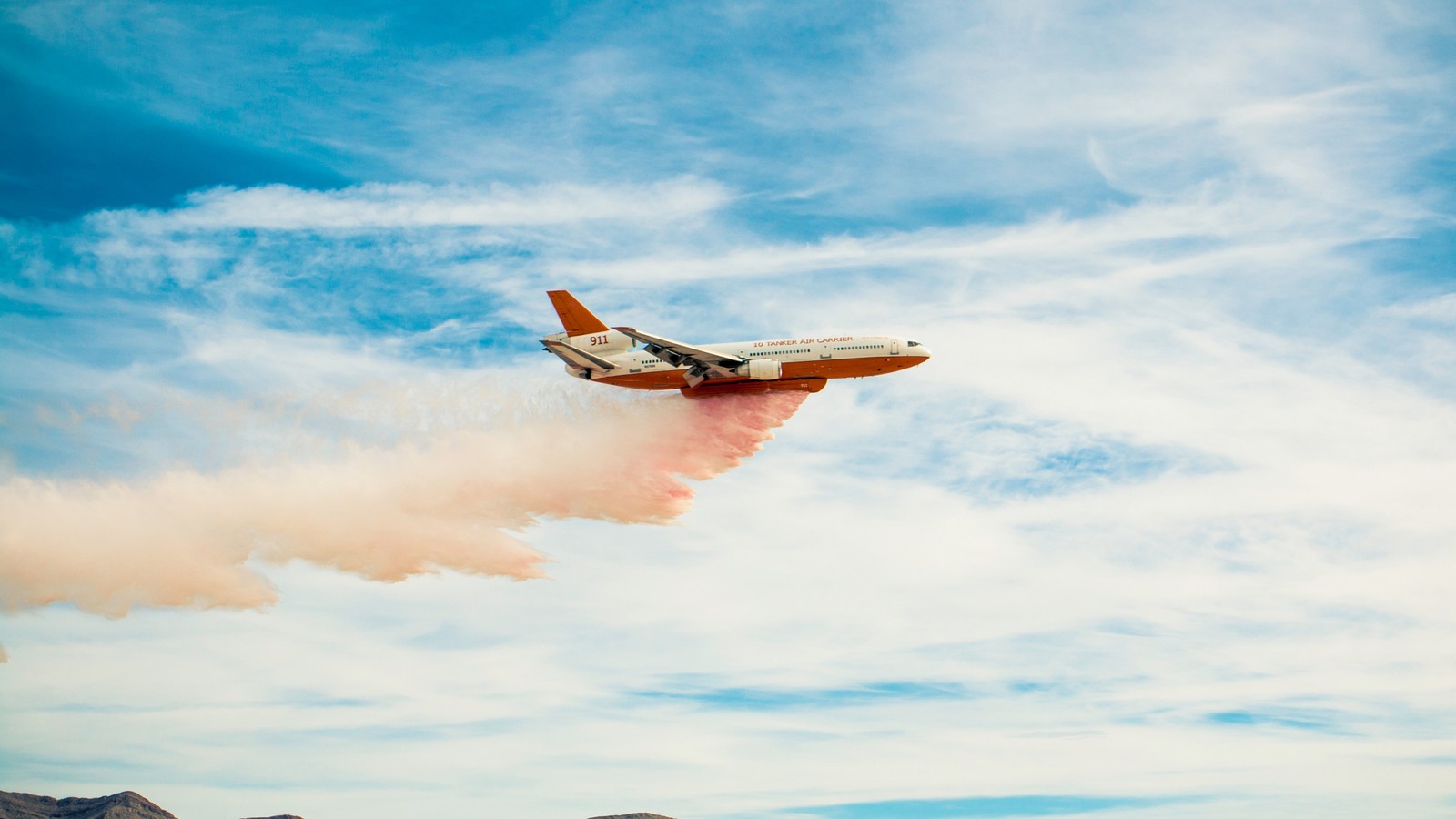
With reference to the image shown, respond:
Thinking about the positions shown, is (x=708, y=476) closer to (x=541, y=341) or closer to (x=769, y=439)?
(x=769, y=439)

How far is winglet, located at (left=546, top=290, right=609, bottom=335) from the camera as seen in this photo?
248 ft

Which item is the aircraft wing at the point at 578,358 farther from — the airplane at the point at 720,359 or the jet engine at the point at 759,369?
the jet engine at the point at 759,369

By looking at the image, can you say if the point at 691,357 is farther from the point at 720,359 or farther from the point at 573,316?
the point at 573,316

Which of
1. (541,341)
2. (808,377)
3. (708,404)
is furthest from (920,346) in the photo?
(541,341)

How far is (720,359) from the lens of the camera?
71.9m

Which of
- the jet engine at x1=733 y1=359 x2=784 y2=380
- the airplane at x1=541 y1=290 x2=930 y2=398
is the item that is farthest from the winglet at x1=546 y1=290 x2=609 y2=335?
the jet engine at x1=733 y1=359 x2=784 y2=380

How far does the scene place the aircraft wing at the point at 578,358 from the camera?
241ft

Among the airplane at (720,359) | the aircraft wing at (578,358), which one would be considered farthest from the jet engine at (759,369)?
the aircraft wing at (578,358)

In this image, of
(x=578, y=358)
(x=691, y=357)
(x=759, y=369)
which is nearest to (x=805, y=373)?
(x=759, y=369)

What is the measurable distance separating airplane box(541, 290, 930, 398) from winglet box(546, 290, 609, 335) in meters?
0.06

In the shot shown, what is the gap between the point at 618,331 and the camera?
242ft

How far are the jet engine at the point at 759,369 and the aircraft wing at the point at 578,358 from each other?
28.2ft

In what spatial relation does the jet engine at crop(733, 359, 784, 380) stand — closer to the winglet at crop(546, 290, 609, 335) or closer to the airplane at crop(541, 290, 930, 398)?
the airplane at crop(541, 290, 930, 398)

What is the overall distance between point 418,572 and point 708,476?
20.4m
